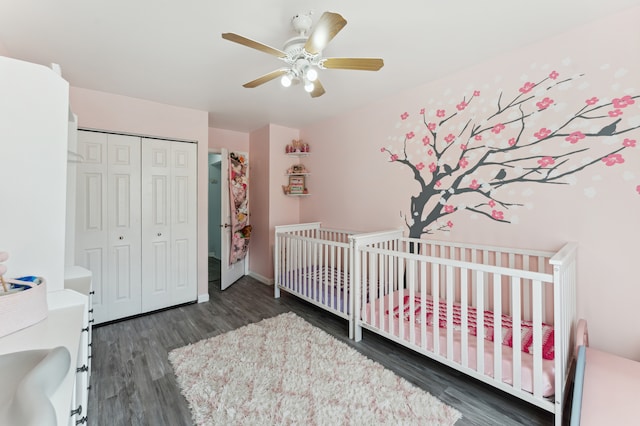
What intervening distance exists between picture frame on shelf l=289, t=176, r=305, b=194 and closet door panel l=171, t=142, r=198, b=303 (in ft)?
4.19

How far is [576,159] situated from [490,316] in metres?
1.24

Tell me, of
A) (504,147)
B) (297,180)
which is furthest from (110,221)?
(504,147)

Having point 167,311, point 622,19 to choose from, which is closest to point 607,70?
point 622,19

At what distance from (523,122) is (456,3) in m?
1.02

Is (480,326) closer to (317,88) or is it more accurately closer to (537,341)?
(537,341)

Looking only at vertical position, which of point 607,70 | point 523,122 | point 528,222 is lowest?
point 528,222

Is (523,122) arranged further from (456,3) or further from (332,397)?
(332,397)

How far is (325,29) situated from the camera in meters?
1.33

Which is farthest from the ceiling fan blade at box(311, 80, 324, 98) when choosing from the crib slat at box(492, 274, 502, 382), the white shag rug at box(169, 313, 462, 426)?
the white shag rug at box(169, 313, 462, 426)

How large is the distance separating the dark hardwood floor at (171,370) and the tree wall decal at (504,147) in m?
1.19

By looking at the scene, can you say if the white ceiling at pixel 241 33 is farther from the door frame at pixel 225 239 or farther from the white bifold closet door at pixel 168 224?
the door frame at pixel 225 239

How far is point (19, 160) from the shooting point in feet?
3.38

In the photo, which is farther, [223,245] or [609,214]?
[223,245]

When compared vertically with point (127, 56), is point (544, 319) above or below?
below
